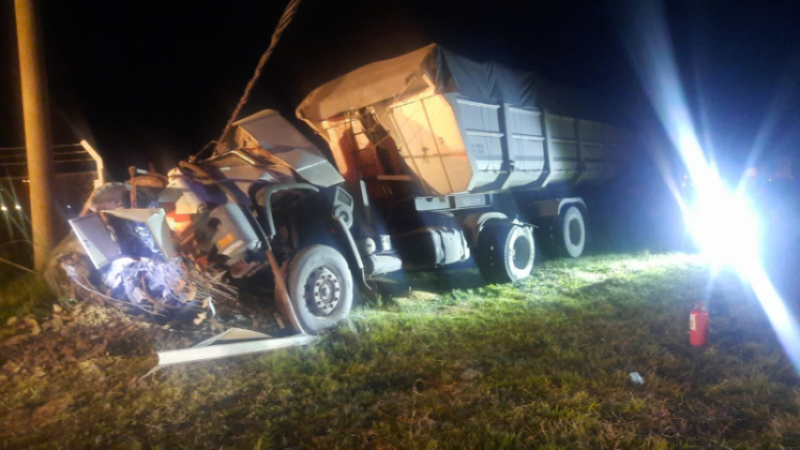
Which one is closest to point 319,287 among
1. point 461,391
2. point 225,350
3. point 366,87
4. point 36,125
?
point 225,350

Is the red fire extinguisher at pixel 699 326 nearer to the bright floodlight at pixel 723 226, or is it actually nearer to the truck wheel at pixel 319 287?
the truck wheel at pixel 319 287

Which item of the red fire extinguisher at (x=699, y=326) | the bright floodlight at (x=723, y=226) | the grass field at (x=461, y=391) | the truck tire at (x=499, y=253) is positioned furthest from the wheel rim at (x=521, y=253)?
the red fire extinguisher at (x=699, y=326)

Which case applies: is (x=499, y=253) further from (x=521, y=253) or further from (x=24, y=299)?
(x=24, y=299)

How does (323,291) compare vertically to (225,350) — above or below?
above

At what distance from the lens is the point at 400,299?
7.47 meters

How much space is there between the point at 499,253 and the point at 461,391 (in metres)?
4.70

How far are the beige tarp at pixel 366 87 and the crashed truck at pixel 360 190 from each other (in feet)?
0.06

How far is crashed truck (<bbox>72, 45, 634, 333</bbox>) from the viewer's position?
5.66 m

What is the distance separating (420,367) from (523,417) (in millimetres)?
1273

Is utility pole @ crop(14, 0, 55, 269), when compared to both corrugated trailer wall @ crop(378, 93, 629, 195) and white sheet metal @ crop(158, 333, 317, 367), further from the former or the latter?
corrugated trailer wall @ crop(378, 93, 629, 195)

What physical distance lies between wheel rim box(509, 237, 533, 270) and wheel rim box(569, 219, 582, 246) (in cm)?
230

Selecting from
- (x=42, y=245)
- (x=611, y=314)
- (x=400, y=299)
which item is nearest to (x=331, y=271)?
(x=400, y=299)

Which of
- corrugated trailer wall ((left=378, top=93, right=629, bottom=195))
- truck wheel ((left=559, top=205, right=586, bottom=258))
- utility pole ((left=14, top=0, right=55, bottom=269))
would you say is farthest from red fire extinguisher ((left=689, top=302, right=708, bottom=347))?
utility pole ((left=14, top=0, right=55, bottom=269))

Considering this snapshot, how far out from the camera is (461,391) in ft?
13.1
